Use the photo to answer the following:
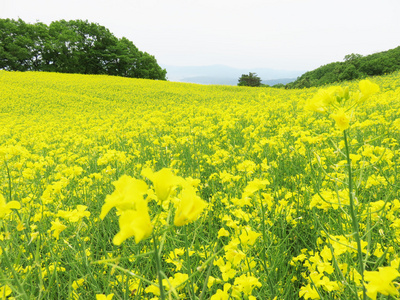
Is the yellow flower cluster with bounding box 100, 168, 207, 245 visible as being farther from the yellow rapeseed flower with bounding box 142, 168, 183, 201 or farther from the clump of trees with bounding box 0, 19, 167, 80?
the clump of trees with bounding box 0, 19, 167, 80

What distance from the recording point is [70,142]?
5.93 meters

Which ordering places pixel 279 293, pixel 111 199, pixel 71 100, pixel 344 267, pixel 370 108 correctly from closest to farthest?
pixel 111 199 < pixel 344 267 < pixel 279 293 < pixel 370 108 < pixel 71 100

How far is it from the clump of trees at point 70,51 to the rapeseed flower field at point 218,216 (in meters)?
34.8

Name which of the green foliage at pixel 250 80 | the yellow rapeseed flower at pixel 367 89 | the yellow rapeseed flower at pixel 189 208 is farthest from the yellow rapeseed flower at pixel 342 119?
the green foliage at pixel 250 80

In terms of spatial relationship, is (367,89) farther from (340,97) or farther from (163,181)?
(163,181)

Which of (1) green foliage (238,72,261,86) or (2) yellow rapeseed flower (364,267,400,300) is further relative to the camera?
(1) green foliage (238,72,261,86)

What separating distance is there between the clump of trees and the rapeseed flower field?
34.8 meters

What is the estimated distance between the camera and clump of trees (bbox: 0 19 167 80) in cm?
3541

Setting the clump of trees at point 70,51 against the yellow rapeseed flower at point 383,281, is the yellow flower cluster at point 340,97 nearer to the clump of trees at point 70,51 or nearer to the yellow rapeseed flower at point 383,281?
the yellow rapeseed flower at point 383,281

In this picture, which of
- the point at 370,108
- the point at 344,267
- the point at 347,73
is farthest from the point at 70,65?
the point at 344,267

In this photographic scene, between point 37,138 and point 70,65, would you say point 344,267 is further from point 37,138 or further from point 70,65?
point 70,65

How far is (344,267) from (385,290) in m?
0.60

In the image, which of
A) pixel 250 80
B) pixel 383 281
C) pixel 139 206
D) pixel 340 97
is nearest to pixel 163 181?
pixel 139 206

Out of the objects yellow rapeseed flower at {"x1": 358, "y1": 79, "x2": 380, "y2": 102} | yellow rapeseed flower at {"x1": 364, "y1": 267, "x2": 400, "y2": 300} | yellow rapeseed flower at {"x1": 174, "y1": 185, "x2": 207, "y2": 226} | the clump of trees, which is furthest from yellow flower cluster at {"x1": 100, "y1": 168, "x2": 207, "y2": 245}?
the clump of trees
